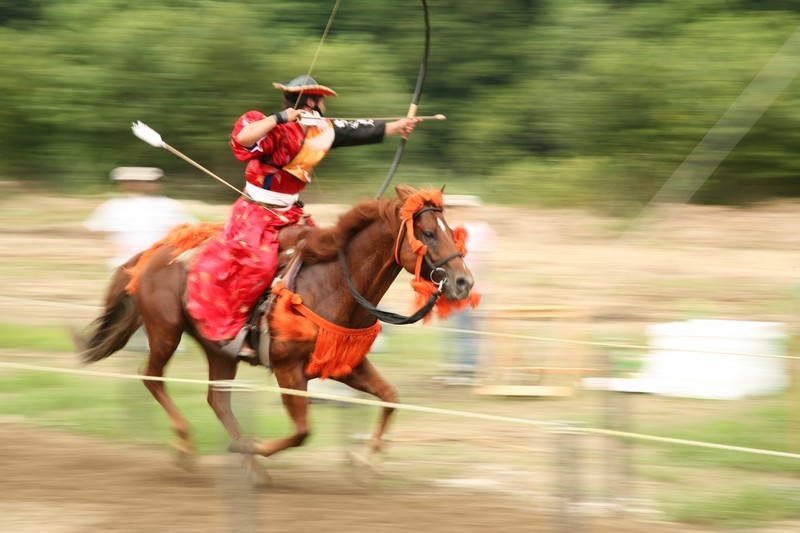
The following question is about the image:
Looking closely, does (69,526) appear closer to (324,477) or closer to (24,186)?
(324,477)

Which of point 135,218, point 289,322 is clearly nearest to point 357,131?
point 289,322

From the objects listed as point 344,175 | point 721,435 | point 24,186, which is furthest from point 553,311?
point 24,186

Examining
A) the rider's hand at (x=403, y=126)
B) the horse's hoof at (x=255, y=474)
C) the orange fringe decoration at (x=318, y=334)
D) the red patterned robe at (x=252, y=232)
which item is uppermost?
the rider's hand at (x=403, y=126)

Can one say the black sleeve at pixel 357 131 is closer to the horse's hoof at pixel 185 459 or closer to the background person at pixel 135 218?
the horse's hoof at pixel 185 459

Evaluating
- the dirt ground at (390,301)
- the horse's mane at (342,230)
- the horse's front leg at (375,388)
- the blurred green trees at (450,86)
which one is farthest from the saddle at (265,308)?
the blurred green trees at (450,86)

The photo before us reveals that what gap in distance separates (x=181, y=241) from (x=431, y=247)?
1.79 metres

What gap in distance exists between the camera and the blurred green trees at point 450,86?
15.6m

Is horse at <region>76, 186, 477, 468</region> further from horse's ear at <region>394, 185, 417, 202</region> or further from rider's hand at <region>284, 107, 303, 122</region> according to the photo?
rider's hand at <region>284, 107, 303, 122</region>

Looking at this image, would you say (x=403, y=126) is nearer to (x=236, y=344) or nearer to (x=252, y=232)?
(x=252, y=232)

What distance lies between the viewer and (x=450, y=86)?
2139cm

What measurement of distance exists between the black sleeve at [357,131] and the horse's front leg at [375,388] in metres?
1.32

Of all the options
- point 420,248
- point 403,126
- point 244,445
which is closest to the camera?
point 420,248

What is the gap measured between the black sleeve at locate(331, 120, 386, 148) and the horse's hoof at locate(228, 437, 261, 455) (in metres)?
1.77

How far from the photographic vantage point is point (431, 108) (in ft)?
70.6
